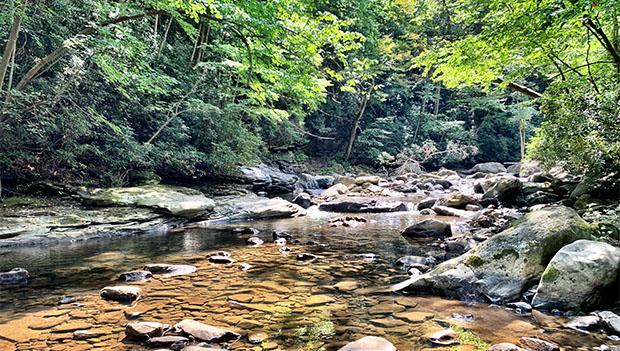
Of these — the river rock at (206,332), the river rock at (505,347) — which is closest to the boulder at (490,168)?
the river rock at (505,347)

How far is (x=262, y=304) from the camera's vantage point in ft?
15.1

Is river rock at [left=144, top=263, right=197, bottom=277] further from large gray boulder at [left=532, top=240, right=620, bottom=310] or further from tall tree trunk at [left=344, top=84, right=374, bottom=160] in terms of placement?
tall tree trunk at [left=344, top=84, right=374, bottom=160]

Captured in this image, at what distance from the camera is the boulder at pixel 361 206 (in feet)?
45.8

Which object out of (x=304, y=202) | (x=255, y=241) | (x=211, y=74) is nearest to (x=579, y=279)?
(x=255, y=241)

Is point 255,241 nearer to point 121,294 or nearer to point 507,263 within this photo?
point 121,294

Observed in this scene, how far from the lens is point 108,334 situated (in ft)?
12.3

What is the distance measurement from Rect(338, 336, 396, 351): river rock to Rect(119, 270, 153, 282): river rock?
3658mm

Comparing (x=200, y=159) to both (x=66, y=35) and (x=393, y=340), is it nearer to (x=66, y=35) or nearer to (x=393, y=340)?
(x=66, y=35)

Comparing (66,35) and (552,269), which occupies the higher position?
(66,35)

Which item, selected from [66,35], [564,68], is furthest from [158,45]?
[564,68]

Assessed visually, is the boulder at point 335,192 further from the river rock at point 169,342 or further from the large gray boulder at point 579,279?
the river rock at point 169,342

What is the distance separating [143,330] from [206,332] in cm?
57

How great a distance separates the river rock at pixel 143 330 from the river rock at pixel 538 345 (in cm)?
322

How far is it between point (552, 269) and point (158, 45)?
50.2 ft
